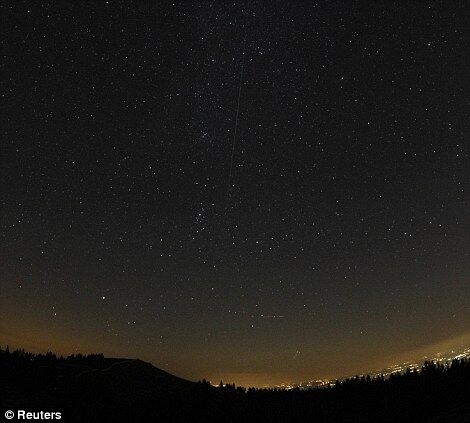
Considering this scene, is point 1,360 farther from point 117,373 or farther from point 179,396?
point 179,396

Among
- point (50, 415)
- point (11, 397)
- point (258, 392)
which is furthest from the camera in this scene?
point (258, 392)

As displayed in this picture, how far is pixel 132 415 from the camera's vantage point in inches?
598

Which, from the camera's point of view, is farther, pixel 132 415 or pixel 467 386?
Answer: pixel 132 415

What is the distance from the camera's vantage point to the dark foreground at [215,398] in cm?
1381

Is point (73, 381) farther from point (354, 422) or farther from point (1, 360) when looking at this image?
point (354, 422)

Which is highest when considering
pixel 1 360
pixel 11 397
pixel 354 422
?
pixel 1 360

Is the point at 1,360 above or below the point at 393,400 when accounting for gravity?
above

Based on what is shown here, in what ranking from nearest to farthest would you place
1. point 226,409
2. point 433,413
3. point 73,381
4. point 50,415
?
point 433,413 < point 50,415 < point 226,409 < point 73,381

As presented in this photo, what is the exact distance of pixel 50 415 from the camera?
44.2 ft

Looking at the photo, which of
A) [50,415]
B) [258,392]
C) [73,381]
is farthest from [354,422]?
[73,381]

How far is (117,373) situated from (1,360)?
543 cm

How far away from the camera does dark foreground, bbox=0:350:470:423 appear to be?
13812mm

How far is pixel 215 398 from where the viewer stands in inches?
727

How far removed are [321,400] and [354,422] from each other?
3.49m
